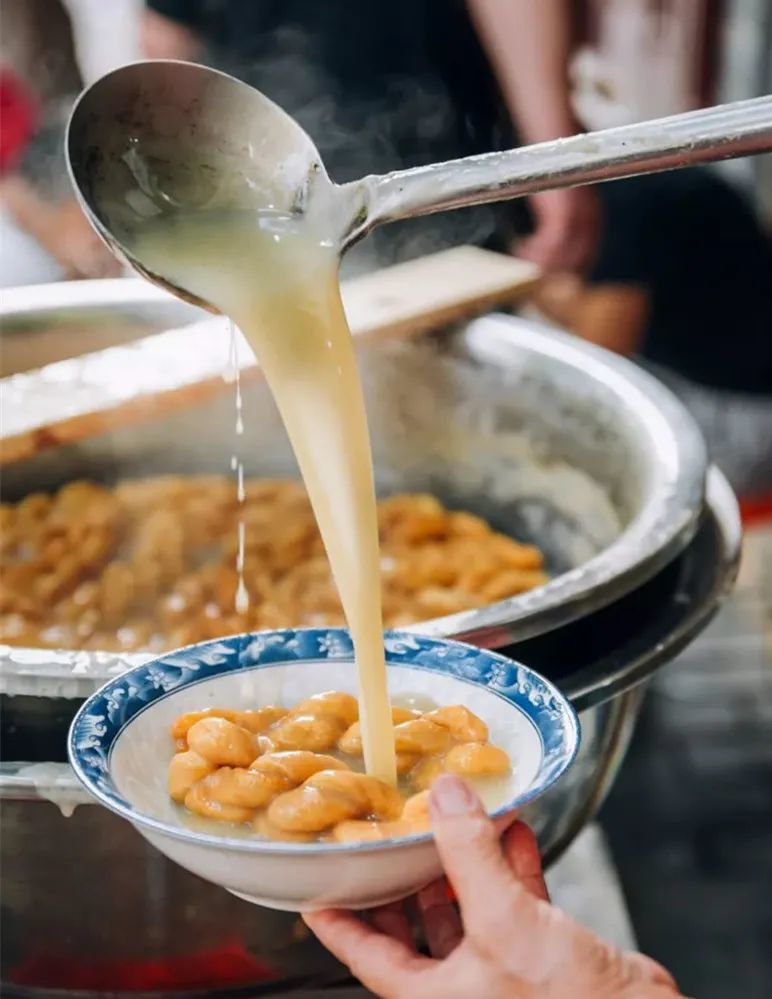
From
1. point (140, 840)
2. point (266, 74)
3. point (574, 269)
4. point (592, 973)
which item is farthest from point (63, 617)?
point (574, 269)

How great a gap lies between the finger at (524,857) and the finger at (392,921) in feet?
0.33

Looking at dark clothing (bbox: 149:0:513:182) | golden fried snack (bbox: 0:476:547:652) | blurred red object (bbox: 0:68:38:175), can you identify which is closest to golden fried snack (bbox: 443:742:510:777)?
golden fried snack (bbox: 0:476:547:652)

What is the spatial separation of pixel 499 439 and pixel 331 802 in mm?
1027

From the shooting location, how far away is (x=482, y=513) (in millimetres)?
1867

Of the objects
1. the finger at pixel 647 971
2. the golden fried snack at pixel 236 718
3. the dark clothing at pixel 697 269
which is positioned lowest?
the dark clothing at pixel 697 269

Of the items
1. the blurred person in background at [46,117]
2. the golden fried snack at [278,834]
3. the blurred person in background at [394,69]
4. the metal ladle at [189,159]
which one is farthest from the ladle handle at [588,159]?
the blurred person in background at [46,117]

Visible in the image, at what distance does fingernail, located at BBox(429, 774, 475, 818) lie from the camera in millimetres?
739

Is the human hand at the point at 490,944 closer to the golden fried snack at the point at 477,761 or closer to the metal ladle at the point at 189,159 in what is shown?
the golden fried snack at the point at 477,761

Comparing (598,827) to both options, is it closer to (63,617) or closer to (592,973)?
(63,617)

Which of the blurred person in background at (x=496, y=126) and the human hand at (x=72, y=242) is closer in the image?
the blurred person in background at (x=496, y=126)

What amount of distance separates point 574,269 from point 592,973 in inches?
91.7

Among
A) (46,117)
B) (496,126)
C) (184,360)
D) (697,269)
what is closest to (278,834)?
(184,360)

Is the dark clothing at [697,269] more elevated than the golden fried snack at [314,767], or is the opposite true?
the golden fried snack at [314,767]

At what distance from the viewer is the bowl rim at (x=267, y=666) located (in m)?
0.77
